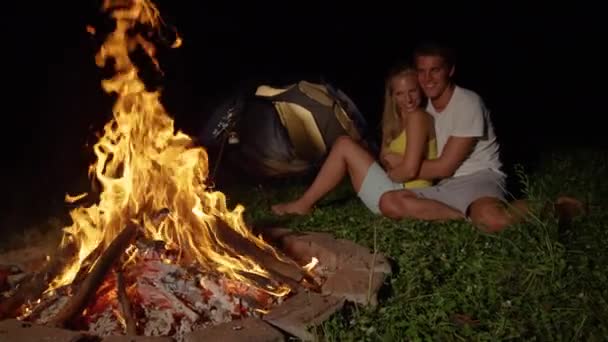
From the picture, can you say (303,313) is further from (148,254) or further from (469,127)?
(469,127)

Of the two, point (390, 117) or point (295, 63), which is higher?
point (390, 117)

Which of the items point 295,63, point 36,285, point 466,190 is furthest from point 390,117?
point 295,63

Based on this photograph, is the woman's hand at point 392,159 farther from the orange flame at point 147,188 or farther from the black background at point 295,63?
the black background at point 295,63

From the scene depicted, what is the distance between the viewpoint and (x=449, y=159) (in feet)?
17.5

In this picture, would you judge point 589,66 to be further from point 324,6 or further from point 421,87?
point 421,87

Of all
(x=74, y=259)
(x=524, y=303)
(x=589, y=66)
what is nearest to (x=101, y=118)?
(x=74, y=259)

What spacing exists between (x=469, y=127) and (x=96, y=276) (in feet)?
9.59

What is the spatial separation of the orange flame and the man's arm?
1558 mm

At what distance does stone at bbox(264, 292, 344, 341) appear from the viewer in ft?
11.9

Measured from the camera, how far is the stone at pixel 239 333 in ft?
11.3

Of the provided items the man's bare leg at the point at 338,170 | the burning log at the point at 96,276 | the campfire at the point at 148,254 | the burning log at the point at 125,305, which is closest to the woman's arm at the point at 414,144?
the man's bare leg at the point at 338,170

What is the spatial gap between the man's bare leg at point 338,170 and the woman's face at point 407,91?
0.58m

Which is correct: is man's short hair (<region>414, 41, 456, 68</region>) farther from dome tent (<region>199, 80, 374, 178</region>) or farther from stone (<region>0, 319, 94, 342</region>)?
stone (<region>0, 319, 94, 342</region>)

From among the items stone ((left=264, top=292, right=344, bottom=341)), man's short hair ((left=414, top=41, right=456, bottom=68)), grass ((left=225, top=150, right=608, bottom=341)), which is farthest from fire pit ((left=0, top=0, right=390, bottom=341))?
man's short hair ((left=414, top=41, right=456, bottom=68))
